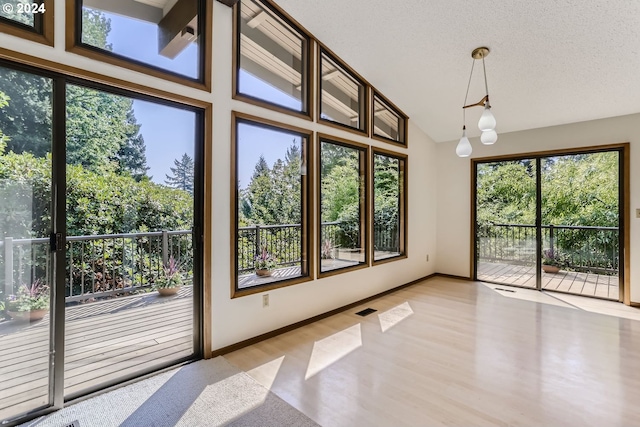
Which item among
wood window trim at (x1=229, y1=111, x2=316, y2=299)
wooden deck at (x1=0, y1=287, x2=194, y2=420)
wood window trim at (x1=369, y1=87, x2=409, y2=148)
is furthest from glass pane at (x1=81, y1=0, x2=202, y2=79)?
wood window trim at (x1=369, y1=87, x2=409, y2=148)

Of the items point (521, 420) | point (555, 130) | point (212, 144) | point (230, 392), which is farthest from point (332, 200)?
point (555, 130)

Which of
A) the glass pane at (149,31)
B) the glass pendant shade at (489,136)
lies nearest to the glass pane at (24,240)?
the glass pane at (149,31)

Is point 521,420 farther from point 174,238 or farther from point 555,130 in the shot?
point 555,130

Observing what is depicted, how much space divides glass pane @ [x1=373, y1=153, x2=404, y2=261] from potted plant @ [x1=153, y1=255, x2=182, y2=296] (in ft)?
8.74

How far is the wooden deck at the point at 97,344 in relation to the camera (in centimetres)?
193

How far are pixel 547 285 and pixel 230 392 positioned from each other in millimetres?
4833

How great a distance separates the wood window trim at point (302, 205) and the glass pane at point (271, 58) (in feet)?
0.81

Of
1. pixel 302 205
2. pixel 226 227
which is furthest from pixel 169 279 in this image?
pixel 302 205

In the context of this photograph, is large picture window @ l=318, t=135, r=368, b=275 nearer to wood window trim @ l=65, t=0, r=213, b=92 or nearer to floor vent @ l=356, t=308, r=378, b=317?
floor vent @ l=356, t=308, r=378, b=317

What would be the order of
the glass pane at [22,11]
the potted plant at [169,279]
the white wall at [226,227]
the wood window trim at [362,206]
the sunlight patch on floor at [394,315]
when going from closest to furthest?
the glass pane at [22,11]
the white wall at [226,227]
the potted plant at [169,279]
the sunlight patch on floor at [394,315]
the wood window trim at [362,206]

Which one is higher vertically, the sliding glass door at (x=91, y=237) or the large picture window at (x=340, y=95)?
the large picture window at (x=340, y=95)

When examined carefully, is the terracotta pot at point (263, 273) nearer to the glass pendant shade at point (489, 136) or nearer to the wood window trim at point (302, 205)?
the wood window trim at point (302, 205)

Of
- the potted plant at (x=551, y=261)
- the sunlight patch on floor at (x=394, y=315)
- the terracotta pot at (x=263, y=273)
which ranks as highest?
the terracotta pot at (x=263, y=273)

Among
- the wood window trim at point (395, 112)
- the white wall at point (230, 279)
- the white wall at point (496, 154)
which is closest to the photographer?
the white wall at point (230, 279)
